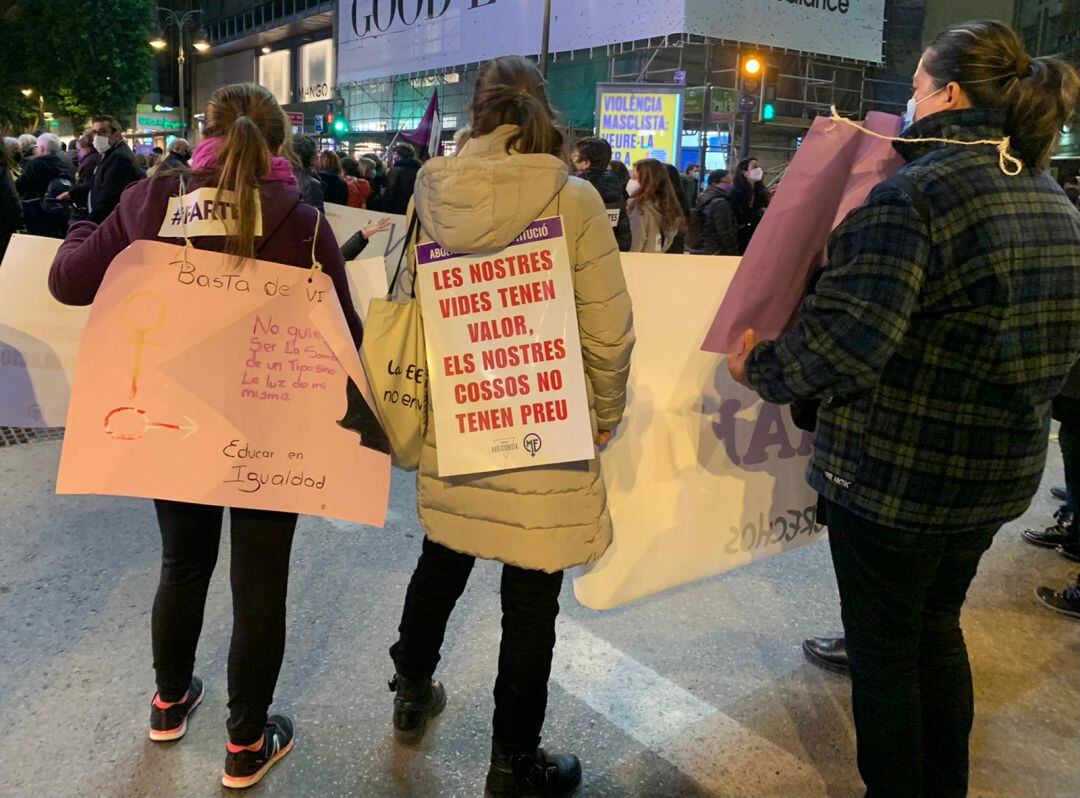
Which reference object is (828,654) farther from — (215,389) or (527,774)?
(215,389)

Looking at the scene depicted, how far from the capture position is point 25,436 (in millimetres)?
5023

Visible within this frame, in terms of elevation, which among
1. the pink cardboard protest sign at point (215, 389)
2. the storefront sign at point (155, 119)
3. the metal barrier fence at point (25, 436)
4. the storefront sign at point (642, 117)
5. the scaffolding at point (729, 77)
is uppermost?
the storefront sign at point (155, 119)

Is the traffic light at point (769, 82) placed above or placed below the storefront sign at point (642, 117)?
above

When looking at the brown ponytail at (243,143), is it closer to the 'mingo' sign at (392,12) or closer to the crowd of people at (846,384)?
the crowd of people at (846,384)

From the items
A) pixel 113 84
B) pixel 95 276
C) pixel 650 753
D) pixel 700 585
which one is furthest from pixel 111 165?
pixel 113 84

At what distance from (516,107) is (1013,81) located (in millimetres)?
1035

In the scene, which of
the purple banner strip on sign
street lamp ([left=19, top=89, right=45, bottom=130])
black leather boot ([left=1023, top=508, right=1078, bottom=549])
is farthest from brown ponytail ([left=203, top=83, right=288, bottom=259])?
street lamp ([left=19, top=89, right=45, bottom=130])

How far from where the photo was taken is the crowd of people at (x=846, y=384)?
1.71 metres

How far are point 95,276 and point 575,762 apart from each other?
177cm

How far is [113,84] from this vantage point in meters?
32.4

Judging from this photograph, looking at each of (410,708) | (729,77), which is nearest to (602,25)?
(729,77)

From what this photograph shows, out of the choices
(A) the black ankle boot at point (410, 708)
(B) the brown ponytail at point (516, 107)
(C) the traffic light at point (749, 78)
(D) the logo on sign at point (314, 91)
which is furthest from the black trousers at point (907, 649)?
(D) the logo on sign at point (314, 91)

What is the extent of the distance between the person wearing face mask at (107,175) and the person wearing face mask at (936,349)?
2.21m

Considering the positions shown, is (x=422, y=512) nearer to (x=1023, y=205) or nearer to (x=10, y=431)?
(x=1023, y=205)
